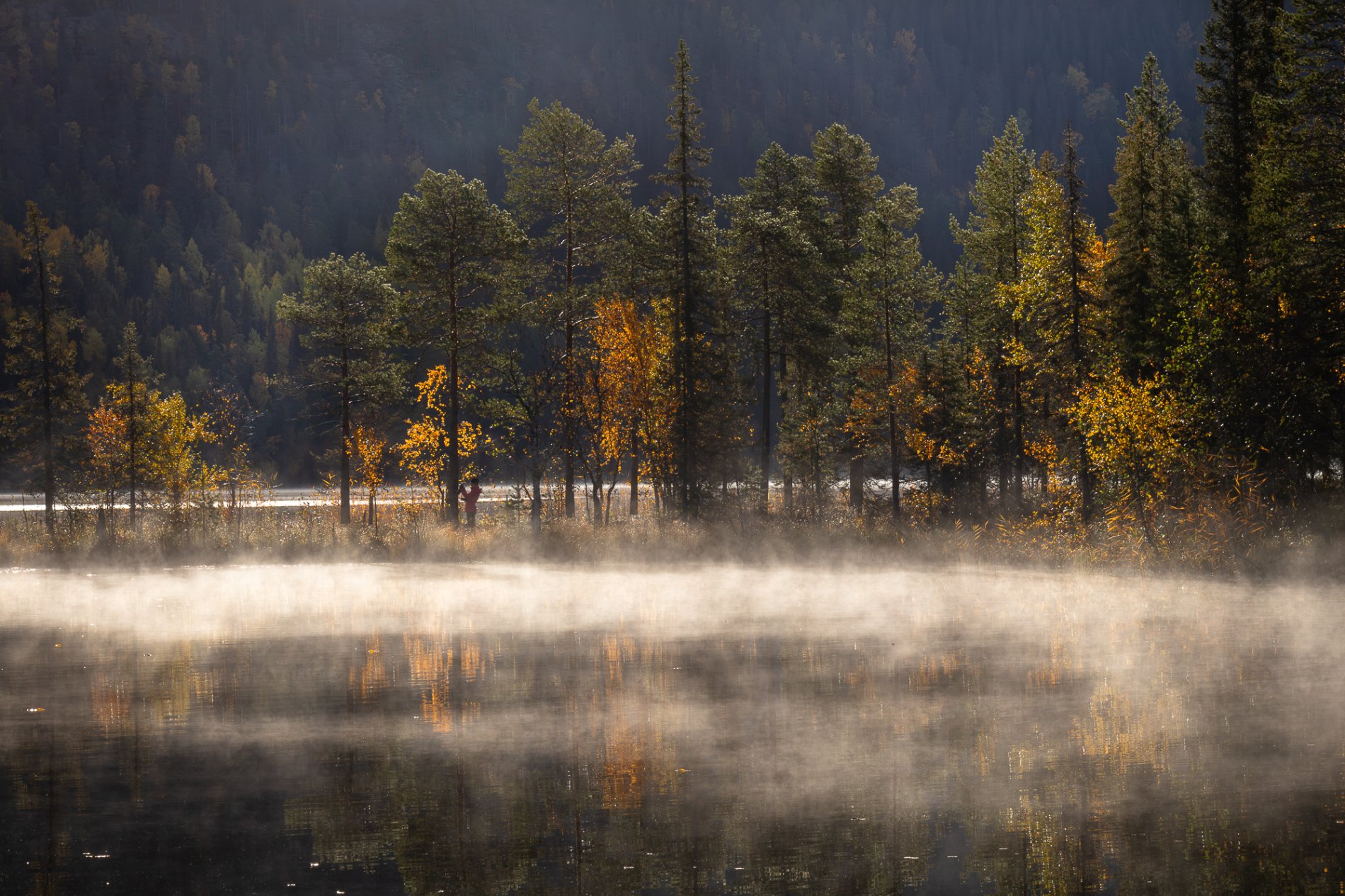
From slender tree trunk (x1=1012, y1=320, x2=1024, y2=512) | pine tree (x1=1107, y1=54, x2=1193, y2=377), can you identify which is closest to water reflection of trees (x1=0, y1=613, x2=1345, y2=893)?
pine tree (x1=1107, y1=54, x2=1193, y2=377)

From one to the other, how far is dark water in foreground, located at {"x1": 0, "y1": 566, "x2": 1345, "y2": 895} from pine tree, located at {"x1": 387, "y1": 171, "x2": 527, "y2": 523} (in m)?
30.5

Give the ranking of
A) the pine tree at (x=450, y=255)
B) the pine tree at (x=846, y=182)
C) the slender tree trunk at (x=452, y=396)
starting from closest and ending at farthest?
the pine tree at (x=450, y=255), the slender tree trunk at (x=452, y=396), the pine tree at (x=846, y=182)

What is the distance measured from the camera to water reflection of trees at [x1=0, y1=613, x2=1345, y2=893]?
30.9 feet

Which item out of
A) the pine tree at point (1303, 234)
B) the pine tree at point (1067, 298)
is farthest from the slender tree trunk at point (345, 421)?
the pine tree at point (1303, 234)

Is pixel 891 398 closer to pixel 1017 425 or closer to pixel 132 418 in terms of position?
pixel 1017 425

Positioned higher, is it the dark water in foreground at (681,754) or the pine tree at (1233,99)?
the pine tree at (1233,99)

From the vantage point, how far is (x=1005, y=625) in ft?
76.5

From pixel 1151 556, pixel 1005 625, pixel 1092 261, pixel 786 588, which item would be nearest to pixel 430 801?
pixel 1005 625

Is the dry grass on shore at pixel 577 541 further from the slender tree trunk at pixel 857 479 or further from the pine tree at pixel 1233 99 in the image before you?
the pine tree at pixel 1233 99

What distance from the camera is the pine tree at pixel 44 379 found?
59094mm

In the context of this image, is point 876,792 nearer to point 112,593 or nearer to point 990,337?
point 112,593

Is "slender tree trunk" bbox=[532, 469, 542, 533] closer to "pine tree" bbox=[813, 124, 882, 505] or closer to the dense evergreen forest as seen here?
the dense evergreen forest

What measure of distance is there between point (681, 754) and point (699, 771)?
0.80 metres

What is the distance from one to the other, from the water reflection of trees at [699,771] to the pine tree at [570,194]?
1408 inches
